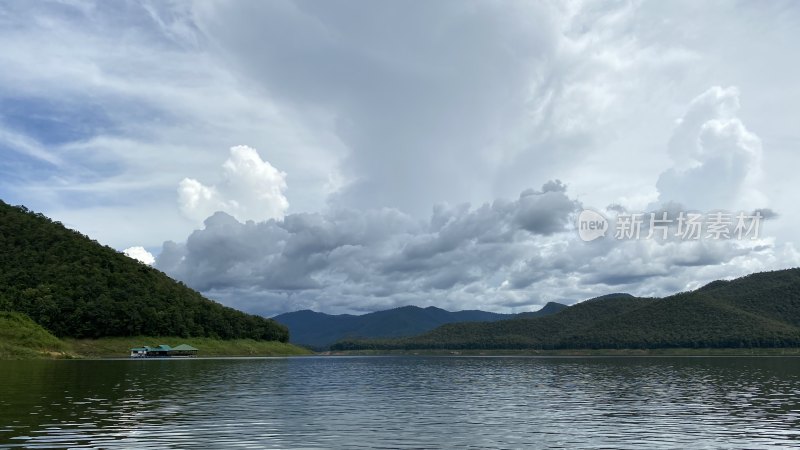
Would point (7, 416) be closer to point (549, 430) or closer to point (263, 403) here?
point (263, 403)

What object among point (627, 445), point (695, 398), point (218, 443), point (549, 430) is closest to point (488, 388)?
point (695, 398)

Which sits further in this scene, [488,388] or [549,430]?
[488,388]

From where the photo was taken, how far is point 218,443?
1656 inches

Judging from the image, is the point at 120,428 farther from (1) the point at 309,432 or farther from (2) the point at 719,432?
(2) the point at 719,432

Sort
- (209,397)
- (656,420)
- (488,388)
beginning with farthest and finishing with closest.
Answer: (488,388) → (209,397) → (656,420)

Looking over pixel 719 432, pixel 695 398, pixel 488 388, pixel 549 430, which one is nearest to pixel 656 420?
pixel 719 432

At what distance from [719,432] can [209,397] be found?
55024 mm

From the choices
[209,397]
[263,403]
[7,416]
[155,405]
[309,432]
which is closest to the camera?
[309,432]

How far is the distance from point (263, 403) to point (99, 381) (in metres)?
44.8

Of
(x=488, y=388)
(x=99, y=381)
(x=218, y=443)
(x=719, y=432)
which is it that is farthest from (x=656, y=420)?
(x=99, y=381)

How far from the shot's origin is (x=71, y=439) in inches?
1661

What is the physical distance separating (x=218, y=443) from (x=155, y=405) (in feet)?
90.8

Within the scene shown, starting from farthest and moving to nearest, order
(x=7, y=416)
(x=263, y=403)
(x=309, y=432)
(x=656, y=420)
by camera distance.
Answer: (x=263, y=403)
(x=656, y=420)
(x=7, y=416)
(x=309, y=432)

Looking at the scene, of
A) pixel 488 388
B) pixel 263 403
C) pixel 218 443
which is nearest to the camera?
pixel 218 443
